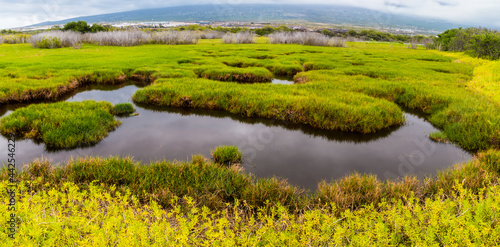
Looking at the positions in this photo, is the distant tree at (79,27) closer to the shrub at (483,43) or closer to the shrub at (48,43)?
the shrub at (48,43)

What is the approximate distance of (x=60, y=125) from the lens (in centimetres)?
910

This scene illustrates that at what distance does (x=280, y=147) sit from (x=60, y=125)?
8.13 metres

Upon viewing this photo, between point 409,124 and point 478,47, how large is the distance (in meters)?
33.4

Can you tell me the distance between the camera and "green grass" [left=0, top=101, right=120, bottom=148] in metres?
8.45

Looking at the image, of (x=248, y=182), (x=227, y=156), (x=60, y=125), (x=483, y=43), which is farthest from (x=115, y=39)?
(x=483, y=43)

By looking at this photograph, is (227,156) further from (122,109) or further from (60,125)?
(122,109)

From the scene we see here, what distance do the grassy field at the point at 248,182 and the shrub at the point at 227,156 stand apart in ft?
0.15

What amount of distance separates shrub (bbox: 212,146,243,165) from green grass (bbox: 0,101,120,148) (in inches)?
179

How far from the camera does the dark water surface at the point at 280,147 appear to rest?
24.9 ft

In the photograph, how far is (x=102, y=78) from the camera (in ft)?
59.7

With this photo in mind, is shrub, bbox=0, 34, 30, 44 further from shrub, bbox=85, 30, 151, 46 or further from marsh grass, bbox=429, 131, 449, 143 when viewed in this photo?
marsh grass, bbox=429, 131, 449, 143

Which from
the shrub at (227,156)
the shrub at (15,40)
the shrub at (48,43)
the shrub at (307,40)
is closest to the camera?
the shrub at (227,156)

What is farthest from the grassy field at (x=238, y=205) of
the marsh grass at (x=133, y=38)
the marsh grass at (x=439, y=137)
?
the marsh grass at (x=133, y=38)

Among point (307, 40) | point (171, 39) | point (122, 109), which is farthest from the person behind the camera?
point (307, 40)
